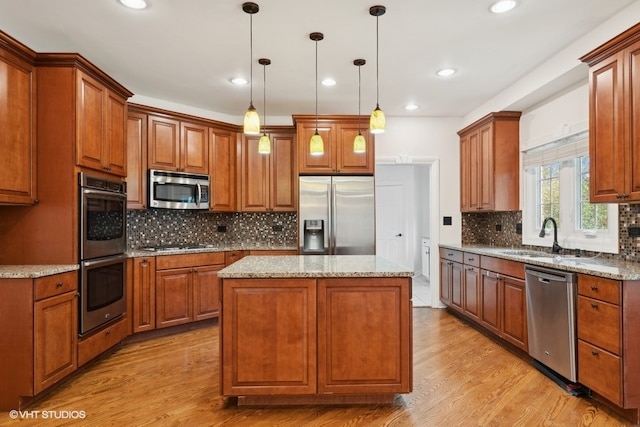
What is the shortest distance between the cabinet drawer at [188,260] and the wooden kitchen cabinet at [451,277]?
2.72 meters

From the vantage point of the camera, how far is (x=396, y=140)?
5.05 meters

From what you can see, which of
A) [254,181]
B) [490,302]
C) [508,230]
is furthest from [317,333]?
[508,230]

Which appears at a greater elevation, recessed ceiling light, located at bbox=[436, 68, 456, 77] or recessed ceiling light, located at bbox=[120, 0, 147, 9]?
recessed ceiling light, located at bbox=[120, 0, 147, 9]

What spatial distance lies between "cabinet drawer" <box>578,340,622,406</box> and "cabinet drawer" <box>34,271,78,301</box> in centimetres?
351

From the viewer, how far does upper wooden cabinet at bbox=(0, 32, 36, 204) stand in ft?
8.16

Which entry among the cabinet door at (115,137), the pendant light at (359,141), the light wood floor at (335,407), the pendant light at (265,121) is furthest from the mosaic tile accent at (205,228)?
the pendant light at (359,141)

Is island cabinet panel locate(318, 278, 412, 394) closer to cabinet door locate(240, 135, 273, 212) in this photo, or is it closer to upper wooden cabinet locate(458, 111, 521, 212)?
upper wooden cabinet locate(458, 111, 521, 212)

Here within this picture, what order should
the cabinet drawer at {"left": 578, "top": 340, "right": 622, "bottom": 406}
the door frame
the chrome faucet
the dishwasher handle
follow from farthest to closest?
1. the door frame
2. the chrome faucet
3. the dishwasher handle
4. the cabinet drawer at {"left": 578, "top": 340, "right": 622, "bottom": 406}

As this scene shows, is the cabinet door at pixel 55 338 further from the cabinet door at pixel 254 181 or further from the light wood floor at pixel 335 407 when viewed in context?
the cabinet door at pixel 254 181

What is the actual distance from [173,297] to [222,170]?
1590 mm

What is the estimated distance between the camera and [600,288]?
7.76ft

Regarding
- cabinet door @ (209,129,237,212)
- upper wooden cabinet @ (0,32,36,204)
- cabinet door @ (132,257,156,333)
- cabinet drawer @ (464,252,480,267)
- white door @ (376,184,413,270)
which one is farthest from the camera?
white door @ (376,184,413,270)

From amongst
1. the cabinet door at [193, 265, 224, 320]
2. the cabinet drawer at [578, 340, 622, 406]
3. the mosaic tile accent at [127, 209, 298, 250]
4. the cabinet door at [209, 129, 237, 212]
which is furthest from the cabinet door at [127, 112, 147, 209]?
the cabinet drawer at [578, 340, 622, 406]

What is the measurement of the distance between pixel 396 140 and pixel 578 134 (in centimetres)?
214
